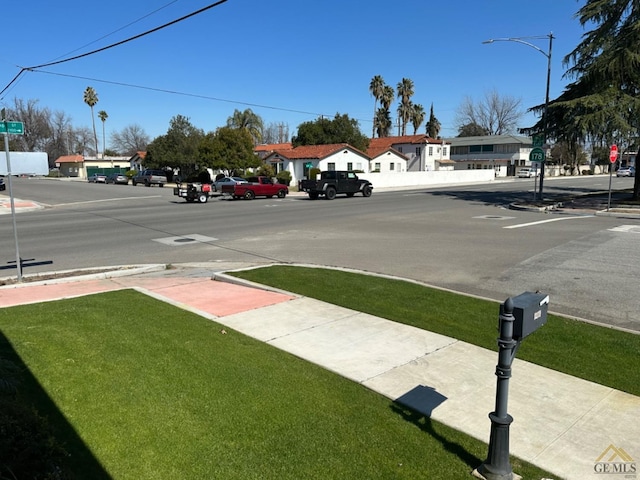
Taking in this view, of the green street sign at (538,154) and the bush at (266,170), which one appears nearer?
the green street sign at (538,154)

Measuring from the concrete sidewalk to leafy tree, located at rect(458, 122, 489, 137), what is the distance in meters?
108

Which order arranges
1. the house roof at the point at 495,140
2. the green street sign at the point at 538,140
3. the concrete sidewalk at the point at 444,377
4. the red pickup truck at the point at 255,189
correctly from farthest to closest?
the house roof at the point at 495,140 → the red pickup truck at the point at 255,189 → the green street sign at the point at 538,140 → the concrete sidewalk at the point at 444,377

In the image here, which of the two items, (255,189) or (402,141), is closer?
(255,189)

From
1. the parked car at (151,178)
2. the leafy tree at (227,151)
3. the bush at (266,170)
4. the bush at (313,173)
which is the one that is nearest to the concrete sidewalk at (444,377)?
the bush at (313,173)

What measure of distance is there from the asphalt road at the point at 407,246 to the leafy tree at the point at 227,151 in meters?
29.4

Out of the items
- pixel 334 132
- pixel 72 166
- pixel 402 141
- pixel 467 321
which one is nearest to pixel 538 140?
pixel 467 321

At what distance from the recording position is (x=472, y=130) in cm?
11419

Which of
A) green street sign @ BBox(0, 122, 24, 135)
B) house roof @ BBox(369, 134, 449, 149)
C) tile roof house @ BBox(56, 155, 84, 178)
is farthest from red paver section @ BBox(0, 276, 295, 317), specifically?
tile roof house @ BBox(56, 155, 84, 178)

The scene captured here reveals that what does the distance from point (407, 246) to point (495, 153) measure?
79440 millimetres

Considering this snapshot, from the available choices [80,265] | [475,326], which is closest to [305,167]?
[80,265]

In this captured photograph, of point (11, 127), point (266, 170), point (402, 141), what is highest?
point (402, 141)

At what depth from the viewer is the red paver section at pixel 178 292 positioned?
7.19 metres

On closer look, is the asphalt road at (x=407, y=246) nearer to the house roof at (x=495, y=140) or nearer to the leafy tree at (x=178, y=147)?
the leafy tree at (x=178, y=147)

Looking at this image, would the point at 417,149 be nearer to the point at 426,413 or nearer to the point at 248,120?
the point at 248,120
